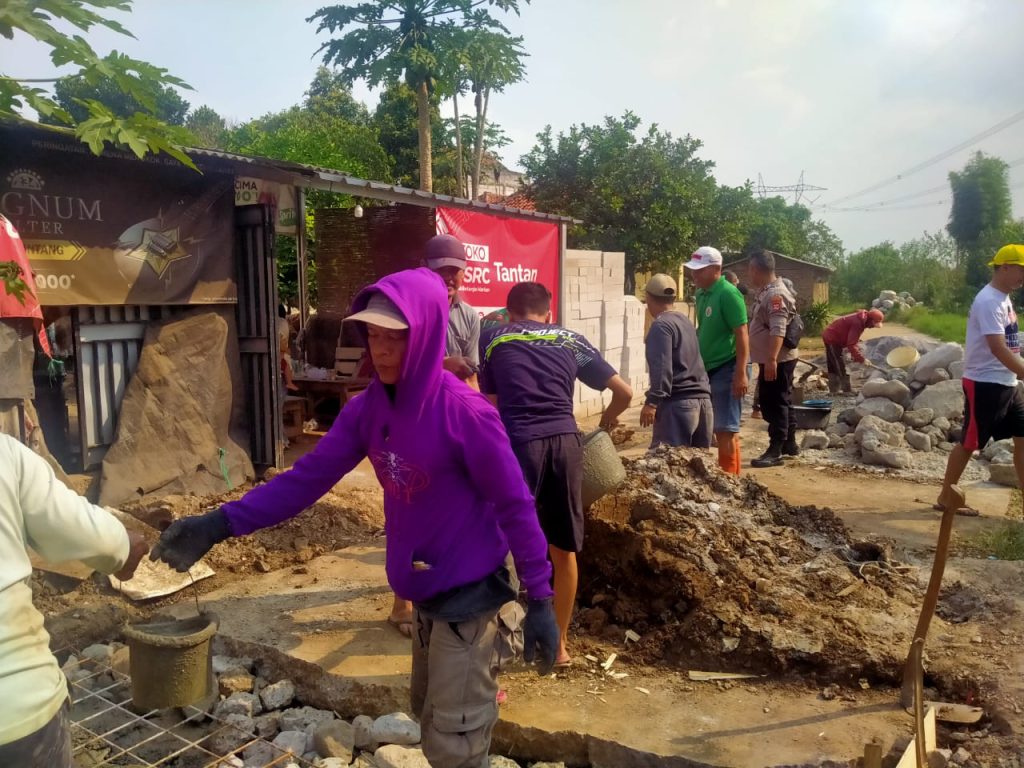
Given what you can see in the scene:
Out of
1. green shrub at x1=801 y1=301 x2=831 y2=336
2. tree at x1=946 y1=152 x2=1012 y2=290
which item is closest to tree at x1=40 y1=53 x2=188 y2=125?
green shrub at x1=801 y1=301 x2=831 y2=336

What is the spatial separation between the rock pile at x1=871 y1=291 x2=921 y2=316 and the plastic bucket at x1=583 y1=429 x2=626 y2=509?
3547 cm

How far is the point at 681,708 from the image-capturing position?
3514 millimetres

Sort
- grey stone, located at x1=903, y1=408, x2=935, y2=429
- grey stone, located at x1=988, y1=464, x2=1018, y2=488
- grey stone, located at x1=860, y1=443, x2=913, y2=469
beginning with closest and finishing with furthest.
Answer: grey stone, located at x1=988, y1=464, x2=1018, y2=488 < grey stone, located at x1=860, y1=443, x2=913, y2=469 < grey stone, located at x1=903, y1=408, x2=935, y2=429

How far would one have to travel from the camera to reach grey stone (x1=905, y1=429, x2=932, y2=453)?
9094 millimetres

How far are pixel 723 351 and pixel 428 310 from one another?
4.33 metres

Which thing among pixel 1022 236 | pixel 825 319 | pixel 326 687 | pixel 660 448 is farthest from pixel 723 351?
pixel 1022 236

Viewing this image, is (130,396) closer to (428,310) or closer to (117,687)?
(117,687)

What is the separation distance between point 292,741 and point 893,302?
38760 millimetres

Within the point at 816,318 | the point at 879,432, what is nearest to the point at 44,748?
the point at 879,432

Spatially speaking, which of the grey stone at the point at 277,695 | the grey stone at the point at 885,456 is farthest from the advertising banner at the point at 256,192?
the grey stone at the point at 885,456

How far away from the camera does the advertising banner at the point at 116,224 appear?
5496 millimetres

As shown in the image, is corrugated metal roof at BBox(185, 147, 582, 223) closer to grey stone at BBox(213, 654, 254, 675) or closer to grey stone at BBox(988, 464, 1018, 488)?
grey stone at BBox(213, 654, 254, 675)

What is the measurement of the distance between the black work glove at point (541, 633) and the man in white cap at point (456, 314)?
1594 millimetres

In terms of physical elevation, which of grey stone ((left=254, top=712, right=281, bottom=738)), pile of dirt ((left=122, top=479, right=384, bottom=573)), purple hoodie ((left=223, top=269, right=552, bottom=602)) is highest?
purple hoodie ((left=223, top=269, right=552, bottom=602))
